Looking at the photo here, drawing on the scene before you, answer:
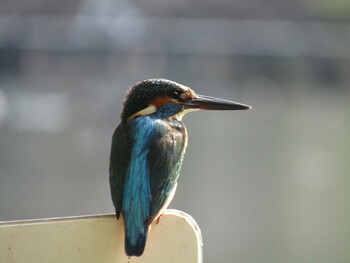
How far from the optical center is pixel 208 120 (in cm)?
725

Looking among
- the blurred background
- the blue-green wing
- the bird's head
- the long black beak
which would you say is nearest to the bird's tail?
the blue-green wing

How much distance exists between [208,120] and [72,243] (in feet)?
17.2

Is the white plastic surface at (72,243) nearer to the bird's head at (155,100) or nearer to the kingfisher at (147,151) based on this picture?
the kingfisher at (147,151)

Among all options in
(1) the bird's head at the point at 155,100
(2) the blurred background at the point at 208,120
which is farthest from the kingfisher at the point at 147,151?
(2) the blurred background at the point at 208,120

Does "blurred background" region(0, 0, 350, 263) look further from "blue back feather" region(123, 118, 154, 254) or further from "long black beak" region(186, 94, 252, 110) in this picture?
"blue back feather" region(123, 118, 154, 254)

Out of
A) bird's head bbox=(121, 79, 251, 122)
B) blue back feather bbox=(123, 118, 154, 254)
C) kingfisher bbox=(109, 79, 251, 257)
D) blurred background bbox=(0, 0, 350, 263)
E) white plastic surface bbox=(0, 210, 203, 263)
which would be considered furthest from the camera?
blurred background bbox=(0, 0, 350, 263)

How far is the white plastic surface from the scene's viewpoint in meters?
2.02

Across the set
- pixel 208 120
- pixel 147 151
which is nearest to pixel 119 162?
pixel 147 151

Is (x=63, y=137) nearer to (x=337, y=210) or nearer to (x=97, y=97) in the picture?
(x=97, y=97)

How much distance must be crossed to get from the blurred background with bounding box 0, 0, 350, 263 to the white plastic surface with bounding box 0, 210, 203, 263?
4.95 m

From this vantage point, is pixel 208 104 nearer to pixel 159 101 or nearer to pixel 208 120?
pixel 159 101

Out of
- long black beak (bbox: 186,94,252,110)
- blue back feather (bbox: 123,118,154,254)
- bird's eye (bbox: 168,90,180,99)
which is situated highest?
bird's eye (bbox: 168,90,180,99)

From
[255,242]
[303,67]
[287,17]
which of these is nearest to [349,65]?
[303,67]

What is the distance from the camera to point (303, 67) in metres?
8.34
